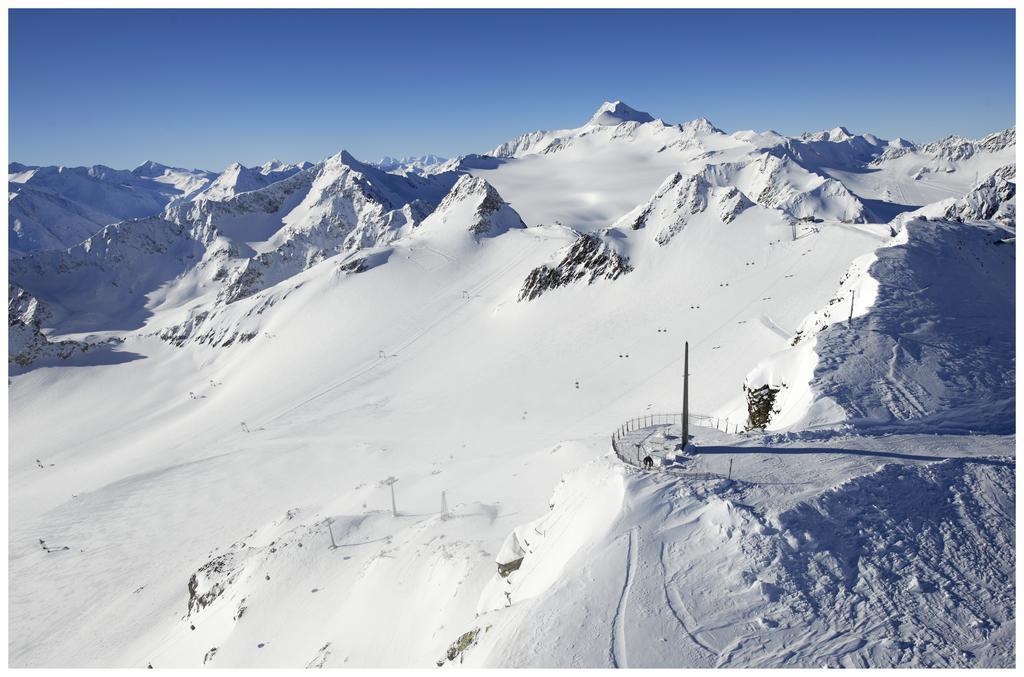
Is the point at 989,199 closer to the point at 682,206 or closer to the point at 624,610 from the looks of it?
the point at 682,206

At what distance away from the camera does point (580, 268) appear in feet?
202

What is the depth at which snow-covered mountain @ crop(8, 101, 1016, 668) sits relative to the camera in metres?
11.2

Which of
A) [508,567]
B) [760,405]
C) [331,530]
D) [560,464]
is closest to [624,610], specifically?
[508,567]

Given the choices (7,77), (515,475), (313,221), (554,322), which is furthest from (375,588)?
(313,221)

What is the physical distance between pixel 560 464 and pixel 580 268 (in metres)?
38.7

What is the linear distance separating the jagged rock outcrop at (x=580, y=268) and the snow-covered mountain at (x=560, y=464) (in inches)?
16.0

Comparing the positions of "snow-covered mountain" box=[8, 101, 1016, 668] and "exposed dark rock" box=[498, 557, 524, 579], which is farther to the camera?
"exposed dark rock" box=[498, 557, 524, 579]

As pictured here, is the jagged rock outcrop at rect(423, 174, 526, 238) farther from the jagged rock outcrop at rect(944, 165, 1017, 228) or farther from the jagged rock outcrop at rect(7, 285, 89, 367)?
the jagged rock outcrop at rect(944, 165, 1017, 228)

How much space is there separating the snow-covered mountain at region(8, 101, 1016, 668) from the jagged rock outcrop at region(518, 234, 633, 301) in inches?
16.0

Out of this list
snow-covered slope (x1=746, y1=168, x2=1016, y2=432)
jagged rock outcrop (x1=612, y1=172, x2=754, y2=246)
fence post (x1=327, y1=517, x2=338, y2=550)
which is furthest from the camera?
jagged rock outcrop (x1=612, y1=172, x2=754, y2=246)

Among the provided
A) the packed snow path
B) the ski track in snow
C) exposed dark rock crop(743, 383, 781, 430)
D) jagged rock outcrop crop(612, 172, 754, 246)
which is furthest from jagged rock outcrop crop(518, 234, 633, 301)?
the ski track in snow

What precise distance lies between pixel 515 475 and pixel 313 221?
160m

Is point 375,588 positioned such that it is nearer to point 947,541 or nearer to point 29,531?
point 947,541

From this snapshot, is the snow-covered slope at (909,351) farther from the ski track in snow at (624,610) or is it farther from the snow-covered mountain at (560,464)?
the ski track in snow at (624,610)
